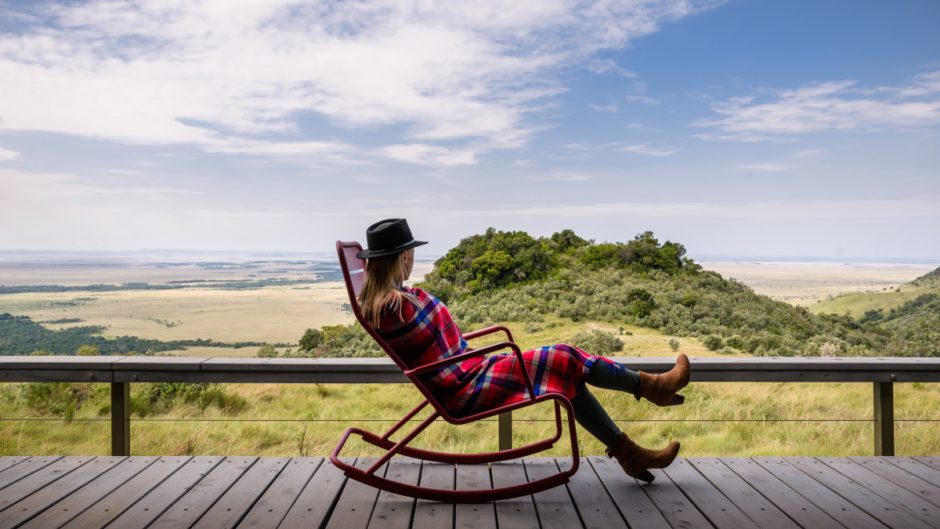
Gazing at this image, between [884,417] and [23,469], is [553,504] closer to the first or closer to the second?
[884,417]

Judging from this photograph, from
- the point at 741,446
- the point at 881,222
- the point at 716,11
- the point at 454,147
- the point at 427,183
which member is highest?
the point at 716,11

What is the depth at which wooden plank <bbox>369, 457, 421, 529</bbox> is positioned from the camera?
7.57 ft

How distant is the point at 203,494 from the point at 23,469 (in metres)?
0.94

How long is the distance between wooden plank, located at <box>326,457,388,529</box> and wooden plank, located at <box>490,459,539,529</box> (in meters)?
0.46

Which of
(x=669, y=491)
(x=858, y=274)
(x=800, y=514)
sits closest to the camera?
(x=800, y=514)

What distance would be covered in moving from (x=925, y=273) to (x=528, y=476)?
23242 mm

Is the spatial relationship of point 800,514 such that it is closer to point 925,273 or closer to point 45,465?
point 45,465

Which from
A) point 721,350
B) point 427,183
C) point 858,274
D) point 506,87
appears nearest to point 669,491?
point 721,350

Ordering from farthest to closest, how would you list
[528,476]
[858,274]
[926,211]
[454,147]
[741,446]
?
[454,147]
[858,274]
[926,211]
[741,446]
[528,476]

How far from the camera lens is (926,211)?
15664 millimetres

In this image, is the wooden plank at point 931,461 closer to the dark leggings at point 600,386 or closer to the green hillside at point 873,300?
the dark leggings at point 600,386

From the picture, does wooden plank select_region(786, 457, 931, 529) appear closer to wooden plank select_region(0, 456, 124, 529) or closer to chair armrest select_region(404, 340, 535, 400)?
chair armrest select_region(404, 340, 535, 400)

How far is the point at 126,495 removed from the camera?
2.55 meters

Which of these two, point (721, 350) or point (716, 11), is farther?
point (716, 11)
